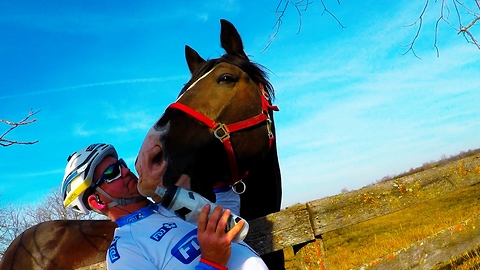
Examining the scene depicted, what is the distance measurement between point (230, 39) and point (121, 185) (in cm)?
134

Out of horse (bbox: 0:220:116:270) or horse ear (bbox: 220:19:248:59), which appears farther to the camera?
horse (bbox: 0:220:116:270)

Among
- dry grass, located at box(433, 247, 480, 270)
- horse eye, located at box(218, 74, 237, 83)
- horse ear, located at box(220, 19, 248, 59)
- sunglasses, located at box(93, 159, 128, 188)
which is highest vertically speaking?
horse ear, located at box(220, 19, 248, 59)

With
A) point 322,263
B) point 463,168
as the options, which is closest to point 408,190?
point 463,168

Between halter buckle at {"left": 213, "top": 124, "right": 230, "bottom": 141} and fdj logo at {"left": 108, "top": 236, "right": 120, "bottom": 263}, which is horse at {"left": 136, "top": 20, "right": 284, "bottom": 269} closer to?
halter buckle at {"left": 213, "top": 124, "right": 230, "bottom": 141}

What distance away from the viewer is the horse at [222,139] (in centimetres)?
173

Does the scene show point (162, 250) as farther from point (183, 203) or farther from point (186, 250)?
point (183, 203)

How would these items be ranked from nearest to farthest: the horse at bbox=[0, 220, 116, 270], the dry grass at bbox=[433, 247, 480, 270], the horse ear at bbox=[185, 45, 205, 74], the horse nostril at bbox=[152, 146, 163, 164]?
the horse nostril at bbox=[152, 146, 163, 164], the horse ear at bbox=[185, 45, 205, 74], the dry grass at bbox=[433, 247, 480, 270], the horse at bbox=[0, 220, 116, 270]

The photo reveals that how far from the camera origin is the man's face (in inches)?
72.6

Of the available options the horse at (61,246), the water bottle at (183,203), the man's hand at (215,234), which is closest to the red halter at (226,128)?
the water bottle at (183,203)

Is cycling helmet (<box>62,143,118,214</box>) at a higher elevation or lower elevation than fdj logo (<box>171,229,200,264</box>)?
higher

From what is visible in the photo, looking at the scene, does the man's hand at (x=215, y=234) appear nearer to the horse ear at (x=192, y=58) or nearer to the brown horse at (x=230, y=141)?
the brown horse at (x=230, y=141)

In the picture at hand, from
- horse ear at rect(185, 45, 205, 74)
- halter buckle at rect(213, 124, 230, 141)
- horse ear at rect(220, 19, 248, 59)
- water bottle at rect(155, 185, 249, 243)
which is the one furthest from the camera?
horse ear at rect(185, 45, 205, 74)

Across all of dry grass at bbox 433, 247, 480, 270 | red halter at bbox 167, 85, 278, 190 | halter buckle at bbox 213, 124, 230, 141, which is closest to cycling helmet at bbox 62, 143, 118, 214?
red halter at bbox 167, 85, 278, 190

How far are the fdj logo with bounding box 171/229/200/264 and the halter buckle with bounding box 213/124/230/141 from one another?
670mm
